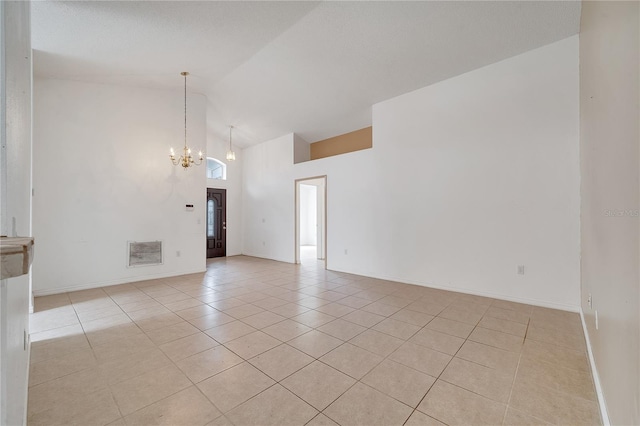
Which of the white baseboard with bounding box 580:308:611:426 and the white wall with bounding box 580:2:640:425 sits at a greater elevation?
the white wall with bounding box 580:2:640:425

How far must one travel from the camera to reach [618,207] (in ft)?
4.77

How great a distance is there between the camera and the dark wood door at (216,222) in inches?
318

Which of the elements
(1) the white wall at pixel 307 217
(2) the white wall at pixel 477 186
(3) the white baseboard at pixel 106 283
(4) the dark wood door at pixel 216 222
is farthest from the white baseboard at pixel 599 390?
(1) the white wall at pixel 307 217

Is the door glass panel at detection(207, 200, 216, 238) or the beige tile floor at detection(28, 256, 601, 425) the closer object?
A: the beige tile floor at detection(28, 256, 601, 425)

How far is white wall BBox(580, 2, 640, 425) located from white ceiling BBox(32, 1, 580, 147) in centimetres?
158

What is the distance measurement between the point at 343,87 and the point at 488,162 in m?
2.76

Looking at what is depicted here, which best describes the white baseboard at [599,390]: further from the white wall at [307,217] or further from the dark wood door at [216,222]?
the white wall at [307,217]

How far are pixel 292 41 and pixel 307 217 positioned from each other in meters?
8.65

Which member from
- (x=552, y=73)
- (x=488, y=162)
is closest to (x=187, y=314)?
(x=488, y=162)

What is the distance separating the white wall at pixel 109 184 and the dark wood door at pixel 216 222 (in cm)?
221

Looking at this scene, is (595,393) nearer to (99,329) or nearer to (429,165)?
(429,165)

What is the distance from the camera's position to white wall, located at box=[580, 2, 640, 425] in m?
1.15

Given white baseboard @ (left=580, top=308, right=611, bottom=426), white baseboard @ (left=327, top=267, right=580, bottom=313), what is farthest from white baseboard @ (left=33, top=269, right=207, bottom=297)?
white baseboard @ (left=580, top=308, right=611, bottom=426)

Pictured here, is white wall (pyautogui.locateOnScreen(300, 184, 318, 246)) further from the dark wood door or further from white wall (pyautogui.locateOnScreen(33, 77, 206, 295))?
white wall (pyautogui.locateOnScreen(33, 77, 206, 295))
